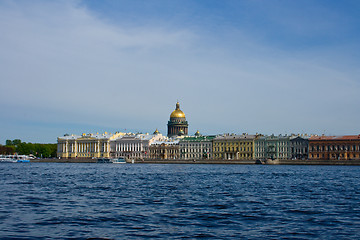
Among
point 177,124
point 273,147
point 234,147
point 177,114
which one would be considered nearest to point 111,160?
point 234,147

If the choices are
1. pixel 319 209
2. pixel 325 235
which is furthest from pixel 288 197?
pixel 325 235

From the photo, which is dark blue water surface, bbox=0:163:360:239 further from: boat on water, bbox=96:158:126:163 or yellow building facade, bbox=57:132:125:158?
yellow building facade, bbox=57:132:125:158

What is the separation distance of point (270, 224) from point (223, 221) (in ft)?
3.78

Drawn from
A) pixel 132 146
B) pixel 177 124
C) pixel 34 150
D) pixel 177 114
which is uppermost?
pixel 177 114

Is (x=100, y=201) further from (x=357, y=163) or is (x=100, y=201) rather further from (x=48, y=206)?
(x=357, y=163)

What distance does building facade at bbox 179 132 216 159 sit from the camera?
9469 cm

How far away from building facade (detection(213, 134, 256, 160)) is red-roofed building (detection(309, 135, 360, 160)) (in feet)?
36.0

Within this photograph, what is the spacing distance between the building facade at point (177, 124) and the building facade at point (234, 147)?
2146cm

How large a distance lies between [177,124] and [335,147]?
42.5 m

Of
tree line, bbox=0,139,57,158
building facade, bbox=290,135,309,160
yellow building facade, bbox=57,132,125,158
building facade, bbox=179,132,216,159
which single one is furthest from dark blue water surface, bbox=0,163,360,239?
tree line, bbox=0,139,57,158

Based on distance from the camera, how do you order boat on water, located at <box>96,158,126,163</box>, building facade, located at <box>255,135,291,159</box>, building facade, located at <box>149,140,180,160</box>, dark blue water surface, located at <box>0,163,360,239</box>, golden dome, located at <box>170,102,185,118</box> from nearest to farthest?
dark blue water surface, located at <box>0,163,360,239</box>, building facade, located at <box>255,135,291,159</box>, boat on water, located at <box>96,158,126,163</box>, building facade, located at <box>149,140,180,160</box>, golden dome, located at <box>170,102,185,118</box>

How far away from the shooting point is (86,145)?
107375 mm

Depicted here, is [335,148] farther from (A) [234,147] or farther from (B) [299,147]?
(A) [234,147]

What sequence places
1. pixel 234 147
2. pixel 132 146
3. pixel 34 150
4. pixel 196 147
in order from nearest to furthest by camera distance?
pixel 234 147, pixel 196 147, pixel 132 146, pixel 34 150
